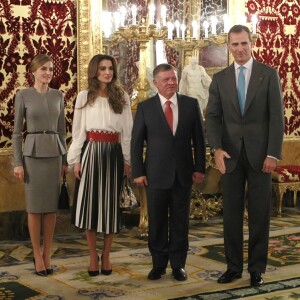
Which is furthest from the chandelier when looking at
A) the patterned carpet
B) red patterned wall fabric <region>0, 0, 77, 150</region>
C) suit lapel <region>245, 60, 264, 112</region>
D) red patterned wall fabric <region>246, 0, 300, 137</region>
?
suit lapel <region>245, 60, 264, 112</region>

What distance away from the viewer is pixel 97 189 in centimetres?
439

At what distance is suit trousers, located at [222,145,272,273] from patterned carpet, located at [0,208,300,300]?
0.60 feet

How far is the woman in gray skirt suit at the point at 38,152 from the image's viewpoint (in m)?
4.51

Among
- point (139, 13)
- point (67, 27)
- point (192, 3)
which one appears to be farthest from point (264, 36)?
point (67, 27)

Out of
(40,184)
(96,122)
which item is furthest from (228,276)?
(40,184)

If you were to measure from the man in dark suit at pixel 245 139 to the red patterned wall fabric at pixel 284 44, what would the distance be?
3394 millimetres

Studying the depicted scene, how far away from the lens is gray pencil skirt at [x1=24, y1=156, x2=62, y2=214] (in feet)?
14.9

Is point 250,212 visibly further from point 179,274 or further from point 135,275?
point 135,275

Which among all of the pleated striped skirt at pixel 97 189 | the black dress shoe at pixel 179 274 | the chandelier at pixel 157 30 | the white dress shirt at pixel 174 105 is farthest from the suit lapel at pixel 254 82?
the chandelier at pixel 157 30

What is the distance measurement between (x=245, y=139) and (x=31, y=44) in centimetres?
277

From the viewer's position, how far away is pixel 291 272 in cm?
452

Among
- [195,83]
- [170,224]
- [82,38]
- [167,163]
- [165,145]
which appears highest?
[82,38]

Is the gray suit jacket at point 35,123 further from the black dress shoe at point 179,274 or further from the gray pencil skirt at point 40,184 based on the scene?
the black dress shoe at point 179,274

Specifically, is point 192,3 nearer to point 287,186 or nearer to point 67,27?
point 67,27
